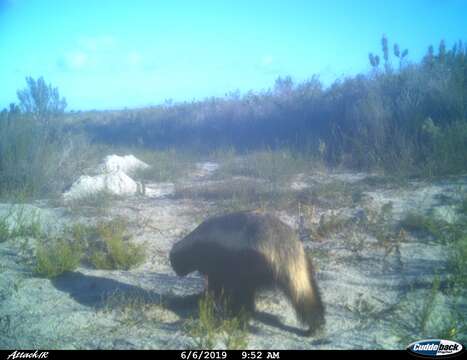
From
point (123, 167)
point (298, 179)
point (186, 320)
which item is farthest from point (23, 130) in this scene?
point (186, 320)

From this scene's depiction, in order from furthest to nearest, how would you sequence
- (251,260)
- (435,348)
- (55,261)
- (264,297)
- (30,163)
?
(30,163) < (55,261) < (264,297) < (251,260) < (435,348)

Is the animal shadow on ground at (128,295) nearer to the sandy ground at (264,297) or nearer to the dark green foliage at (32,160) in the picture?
the sandy ground at (264,297)

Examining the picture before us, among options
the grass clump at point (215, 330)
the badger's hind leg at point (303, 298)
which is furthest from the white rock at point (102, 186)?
the badger's hind leg at point (303, 298)

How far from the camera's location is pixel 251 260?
8.79 feet

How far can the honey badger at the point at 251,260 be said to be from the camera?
8.54 ft

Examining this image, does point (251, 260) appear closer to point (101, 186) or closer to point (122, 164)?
point (101, 186)

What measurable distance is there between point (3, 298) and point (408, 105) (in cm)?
919

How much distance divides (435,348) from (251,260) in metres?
1.36

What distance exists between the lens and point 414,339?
8.11 ft

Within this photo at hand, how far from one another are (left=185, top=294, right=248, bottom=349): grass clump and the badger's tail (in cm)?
42

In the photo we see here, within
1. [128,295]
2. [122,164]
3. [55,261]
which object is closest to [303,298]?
[128,295]

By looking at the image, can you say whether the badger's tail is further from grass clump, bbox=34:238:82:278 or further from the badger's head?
grass clump, bbox=34:238:82:278

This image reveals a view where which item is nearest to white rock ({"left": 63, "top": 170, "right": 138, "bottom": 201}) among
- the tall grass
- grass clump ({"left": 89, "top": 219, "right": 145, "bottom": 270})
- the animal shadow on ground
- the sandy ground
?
the tall grass

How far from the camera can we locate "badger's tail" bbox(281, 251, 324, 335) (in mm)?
2586
